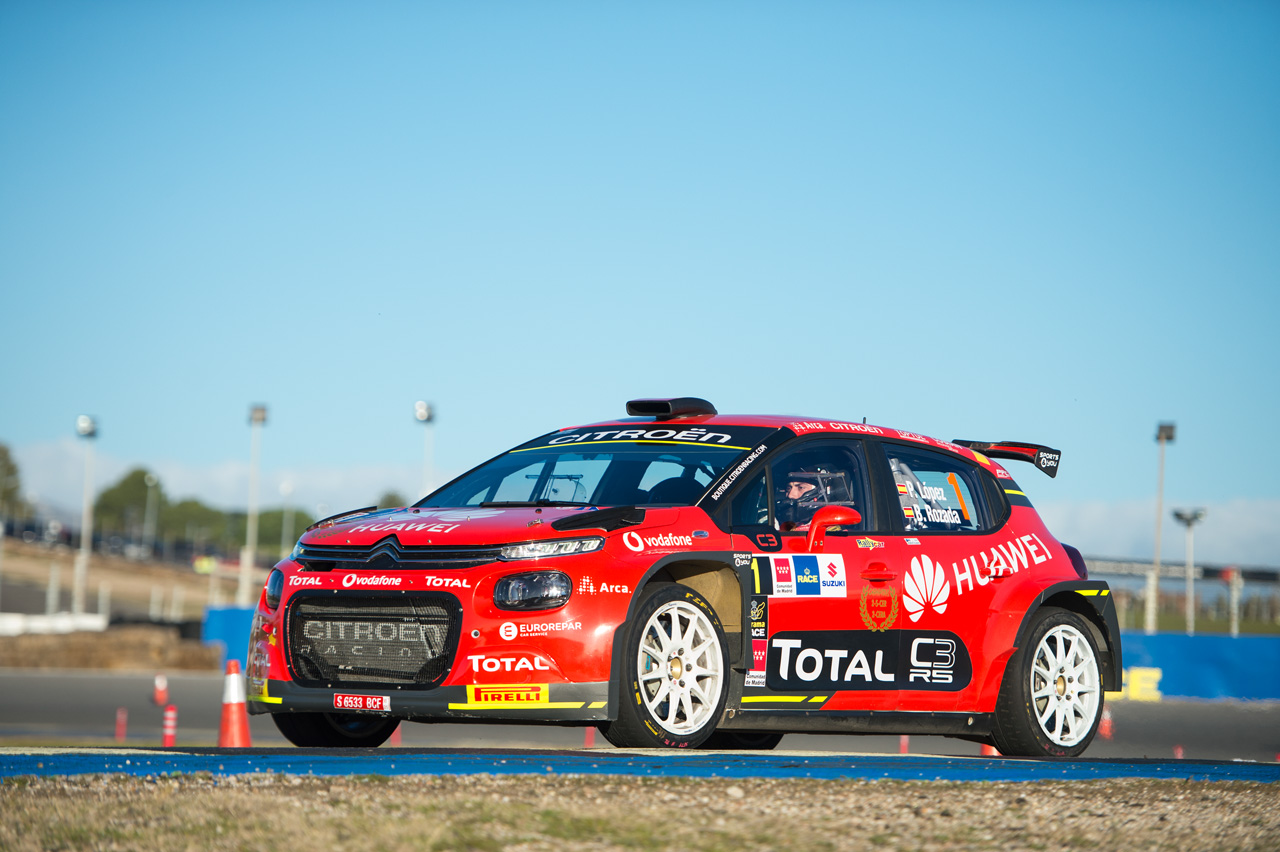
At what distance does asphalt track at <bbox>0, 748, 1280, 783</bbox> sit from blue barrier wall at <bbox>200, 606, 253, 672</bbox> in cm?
2653

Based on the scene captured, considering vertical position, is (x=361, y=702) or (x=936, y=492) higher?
(x=936, y=492)

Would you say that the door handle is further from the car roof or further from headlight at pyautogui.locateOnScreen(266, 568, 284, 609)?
headlight at pyautogui.locateOnScreen(266, 568, 284, 609)

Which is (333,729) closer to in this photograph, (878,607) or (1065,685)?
(878,607)

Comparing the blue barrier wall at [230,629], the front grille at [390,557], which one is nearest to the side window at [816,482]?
the front grille at [390,557]

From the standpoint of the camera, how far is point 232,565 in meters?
127

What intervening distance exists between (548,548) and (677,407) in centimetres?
192

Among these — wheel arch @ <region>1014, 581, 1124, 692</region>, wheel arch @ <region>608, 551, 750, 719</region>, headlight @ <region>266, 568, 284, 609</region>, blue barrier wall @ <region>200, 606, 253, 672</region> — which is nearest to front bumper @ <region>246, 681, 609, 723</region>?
wheel arch @ <region>608, 551, 750, 719</region>

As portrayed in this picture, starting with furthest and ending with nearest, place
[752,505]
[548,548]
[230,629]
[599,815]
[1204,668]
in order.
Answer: [230,629], [1204,668], [752,505], [548,548], [599,815]

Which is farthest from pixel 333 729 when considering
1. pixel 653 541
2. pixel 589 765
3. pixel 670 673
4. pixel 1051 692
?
pixel 1051 692

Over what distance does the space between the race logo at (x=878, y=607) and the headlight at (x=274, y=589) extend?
110 inches

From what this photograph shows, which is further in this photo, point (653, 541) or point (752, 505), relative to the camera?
point (752, 505)

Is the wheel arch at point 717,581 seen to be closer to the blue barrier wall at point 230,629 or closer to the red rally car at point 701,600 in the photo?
the red rally car at point 701,600

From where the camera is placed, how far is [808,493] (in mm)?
8172

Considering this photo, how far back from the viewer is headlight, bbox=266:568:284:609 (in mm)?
7512
